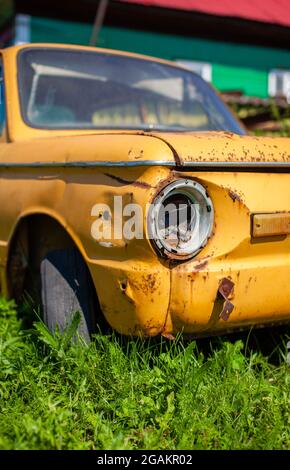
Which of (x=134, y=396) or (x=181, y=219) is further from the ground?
(x=181, y=219)

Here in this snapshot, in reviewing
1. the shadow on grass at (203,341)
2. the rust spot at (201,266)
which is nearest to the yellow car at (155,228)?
the rust spot at (201,266)

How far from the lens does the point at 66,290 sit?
8.66 ft

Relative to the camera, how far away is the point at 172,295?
2.23 m

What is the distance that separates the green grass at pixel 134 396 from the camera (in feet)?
6.67

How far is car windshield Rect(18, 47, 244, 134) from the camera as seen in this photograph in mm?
3365

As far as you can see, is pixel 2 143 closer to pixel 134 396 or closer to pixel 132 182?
pixel 132 182

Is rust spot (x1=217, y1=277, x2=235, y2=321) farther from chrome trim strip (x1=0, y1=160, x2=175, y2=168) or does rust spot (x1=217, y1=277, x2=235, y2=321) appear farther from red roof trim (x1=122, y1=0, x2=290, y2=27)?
red roof trim (x1=122, y1=0, x2=290, y2=27)

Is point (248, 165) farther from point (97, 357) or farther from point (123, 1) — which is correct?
point (123, 1)

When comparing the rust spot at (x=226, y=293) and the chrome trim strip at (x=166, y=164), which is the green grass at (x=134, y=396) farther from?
the chrome trim strip at (x=166, y=164)

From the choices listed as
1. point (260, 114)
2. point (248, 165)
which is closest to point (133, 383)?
point (248, 165)

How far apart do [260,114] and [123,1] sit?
393 centimetres

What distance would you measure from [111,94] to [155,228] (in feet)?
5.49

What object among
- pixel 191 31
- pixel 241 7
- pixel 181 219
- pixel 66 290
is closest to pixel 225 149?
pixel 181 219

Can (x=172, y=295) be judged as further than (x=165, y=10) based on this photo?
No
